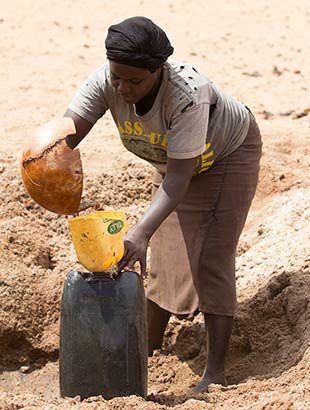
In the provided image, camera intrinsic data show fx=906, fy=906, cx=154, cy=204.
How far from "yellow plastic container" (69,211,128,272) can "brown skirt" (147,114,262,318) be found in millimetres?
732

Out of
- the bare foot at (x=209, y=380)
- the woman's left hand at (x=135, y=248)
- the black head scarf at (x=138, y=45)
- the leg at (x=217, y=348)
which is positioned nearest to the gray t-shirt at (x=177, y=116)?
the black head scarf at (x=138, y=45)

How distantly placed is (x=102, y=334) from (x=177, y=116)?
33.8 inches

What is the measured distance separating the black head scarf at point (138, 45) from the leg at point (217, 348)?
1.25 metres

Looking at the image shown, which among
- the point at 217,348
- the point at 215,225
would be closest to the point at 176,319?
the point at 217,348

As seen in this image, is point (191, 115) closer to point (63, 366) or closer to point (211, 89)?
point (211, 89)

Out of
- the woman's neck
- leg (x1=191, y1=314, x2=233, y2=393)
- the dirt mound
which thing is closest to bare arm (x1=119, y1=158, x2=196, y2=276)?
the woman's neck

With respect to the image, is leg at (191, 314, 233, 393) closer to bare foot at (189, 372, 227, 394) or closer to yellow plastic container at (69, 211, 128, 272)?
bare foot at (189, 372, 227, 394)

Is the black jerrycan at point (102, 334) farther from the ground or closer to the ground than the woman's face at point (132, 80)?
closer to the ground

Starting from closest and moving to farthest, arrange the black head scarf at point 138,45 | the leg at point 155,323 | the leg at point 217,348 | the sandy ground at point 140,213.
Result: the black head scarf at point 138,45 → the sandy ground at point 140,213 → the leg at point 217,348 → the leg at point 155,323

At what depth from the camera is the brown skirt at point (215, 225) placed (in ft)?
12.9

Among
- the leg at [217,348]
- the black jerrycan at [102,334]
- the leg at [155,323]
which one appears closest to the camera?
the black jerrycan at [102,334]

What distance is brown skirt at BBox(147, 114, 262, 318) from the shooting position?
3.93 m

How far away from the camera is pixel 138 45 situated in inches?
127

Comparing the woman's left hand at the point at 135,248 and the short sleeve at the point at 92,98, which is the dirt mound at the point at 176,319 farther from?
the short sleeve at the point at 92,98
